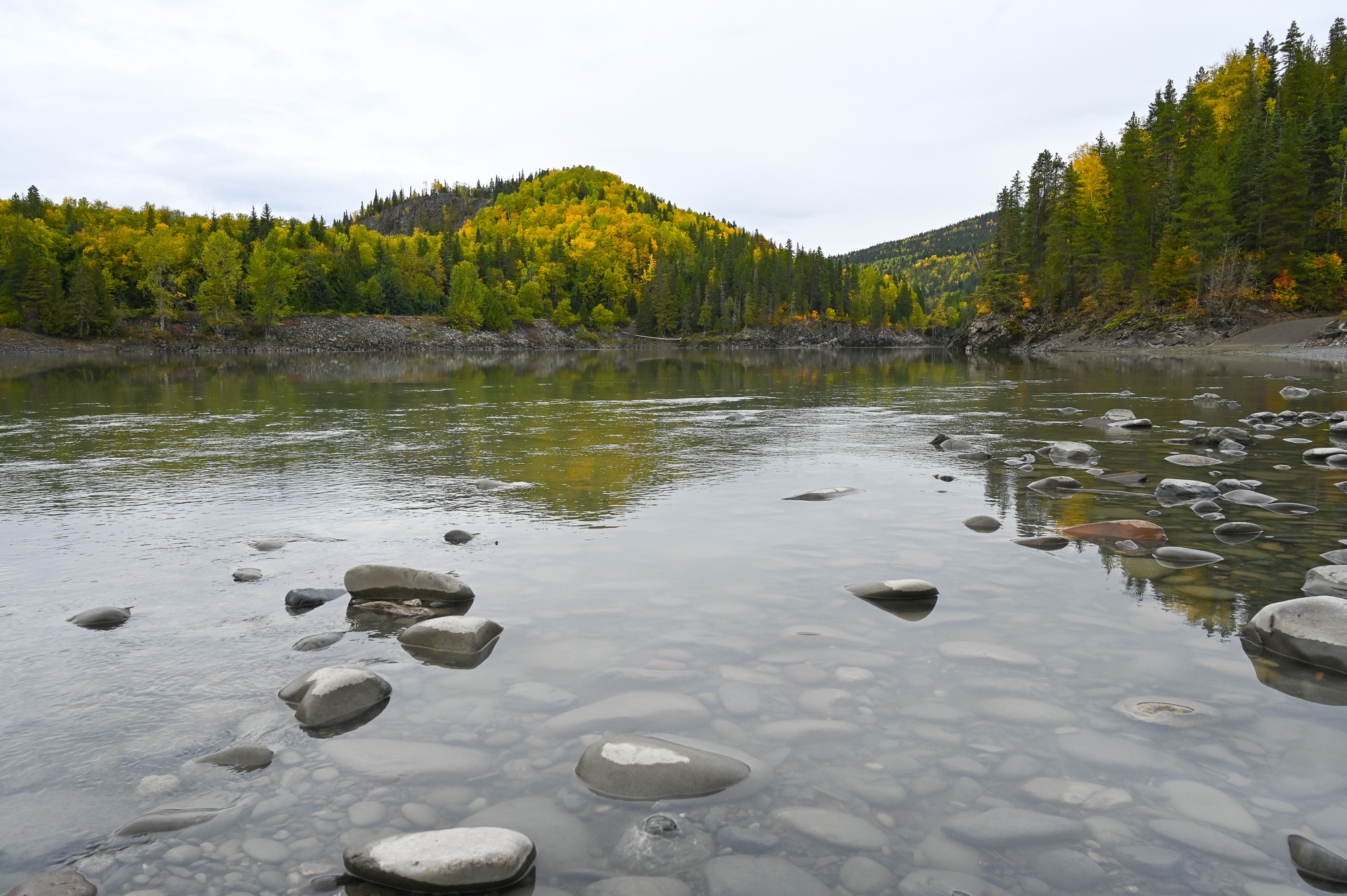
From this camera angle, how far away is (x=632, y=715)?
19.0 ft

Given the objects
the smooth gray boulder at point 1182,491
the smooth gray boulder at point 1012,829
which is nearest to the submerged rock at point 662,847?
Result: the smooth gray boulder at point 1012,829

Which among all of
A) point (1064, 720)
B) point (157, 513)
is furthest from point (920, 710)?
point (157, 513)

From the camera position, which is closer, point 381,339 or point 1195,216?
point 1195,216

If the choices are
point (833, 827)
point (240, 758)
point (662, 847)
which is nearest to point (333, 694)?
point (240, 758)

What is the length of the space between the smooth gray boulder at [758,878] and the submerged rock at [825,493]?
9883mm

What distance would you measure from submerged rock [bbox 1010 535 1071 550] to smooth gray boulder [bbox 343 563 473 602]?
24.1 ft

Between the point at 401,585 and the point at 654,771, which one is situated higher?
the point at 401,585

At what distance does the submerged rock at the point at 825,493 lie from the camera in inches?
542

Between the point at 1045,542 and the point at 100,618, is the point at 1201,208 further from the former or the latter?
the point at 100,618

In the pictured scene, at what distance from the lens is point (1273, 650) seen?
671cm

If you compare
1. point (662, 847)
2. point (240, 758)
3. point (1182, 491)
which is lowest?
point (662, 847)

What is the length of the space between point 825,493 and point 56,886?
462 inches

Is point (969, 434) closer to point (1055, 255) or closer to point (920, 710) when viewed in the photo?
point (920, 710)

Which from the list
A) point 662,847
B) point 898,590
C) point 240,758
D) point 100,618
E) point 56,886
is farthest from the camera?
point 898,590
